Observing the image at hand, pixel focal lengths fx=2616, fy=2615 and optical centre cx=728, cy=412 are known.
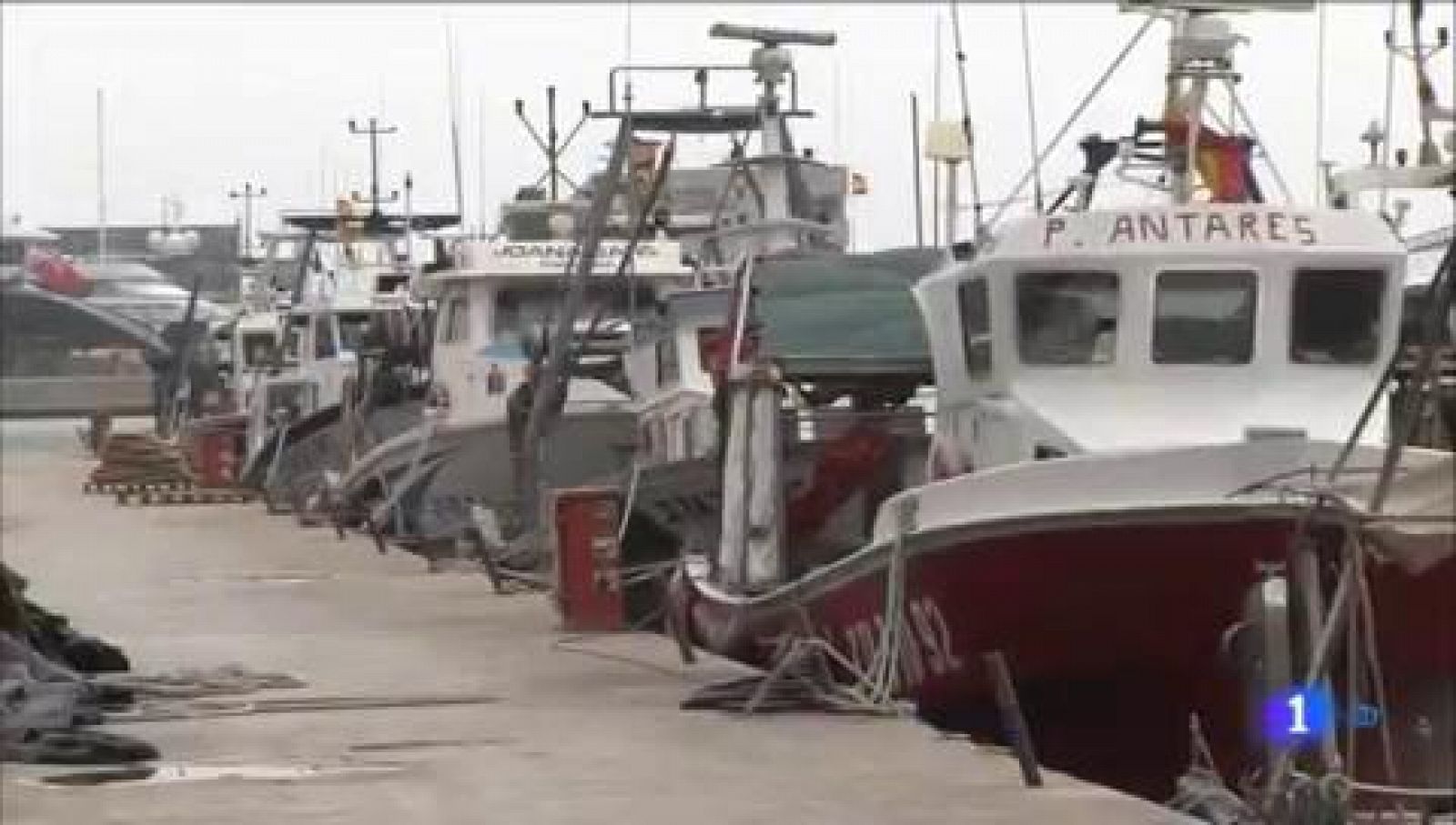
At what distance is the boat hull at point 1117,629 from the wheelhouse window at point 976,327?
1.08 meters

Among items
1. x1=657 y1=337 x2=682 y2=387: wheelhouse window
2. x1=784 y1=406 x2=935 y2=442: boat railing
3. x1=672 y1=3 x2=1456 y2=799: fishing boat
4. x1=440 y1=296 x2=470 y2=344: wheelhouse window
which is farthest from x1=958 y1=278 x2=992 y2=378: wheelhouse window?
x1=440 y1=296 x2=470 y2=344: wheelhouse window

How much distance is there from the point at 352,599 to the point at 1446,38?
37.2ft

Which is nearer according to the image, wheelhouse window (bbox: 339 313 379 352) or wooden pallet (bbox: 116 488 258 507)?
wheelhouse window (bbox: 339 313 379 352)

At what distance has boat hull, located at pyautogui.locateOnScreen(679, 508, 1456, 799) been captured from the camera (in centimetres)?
1044

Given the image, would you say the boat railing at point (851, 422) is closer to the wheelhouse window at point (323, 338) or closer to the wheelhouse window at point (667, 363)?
the wheelhouse window at point (667, 363)

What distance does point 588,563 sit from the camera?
638 inches

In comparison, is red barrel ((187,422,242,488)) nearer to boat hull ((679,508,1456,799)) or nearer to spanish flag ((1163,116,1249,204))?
spanish flag ((1163,116,1249,204))

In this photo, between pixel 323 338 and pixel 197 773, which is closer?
pixel 197 773

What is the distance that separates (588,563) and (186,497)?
19.9 meters

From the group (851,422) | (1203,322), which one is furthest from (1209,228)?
(851,422)

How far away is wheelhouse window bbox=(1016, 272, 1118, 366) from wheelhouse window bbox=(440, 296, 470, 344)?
45.7 feet

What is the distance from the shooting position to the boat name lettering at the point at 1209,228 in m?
11.7

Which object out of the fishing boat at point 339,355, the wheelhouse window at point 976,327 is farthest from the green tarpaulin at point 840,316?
the fishing boat at point 339,355

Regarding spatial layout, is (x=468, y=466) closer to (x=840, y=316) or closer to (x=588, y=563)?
(x=588, y=563)
